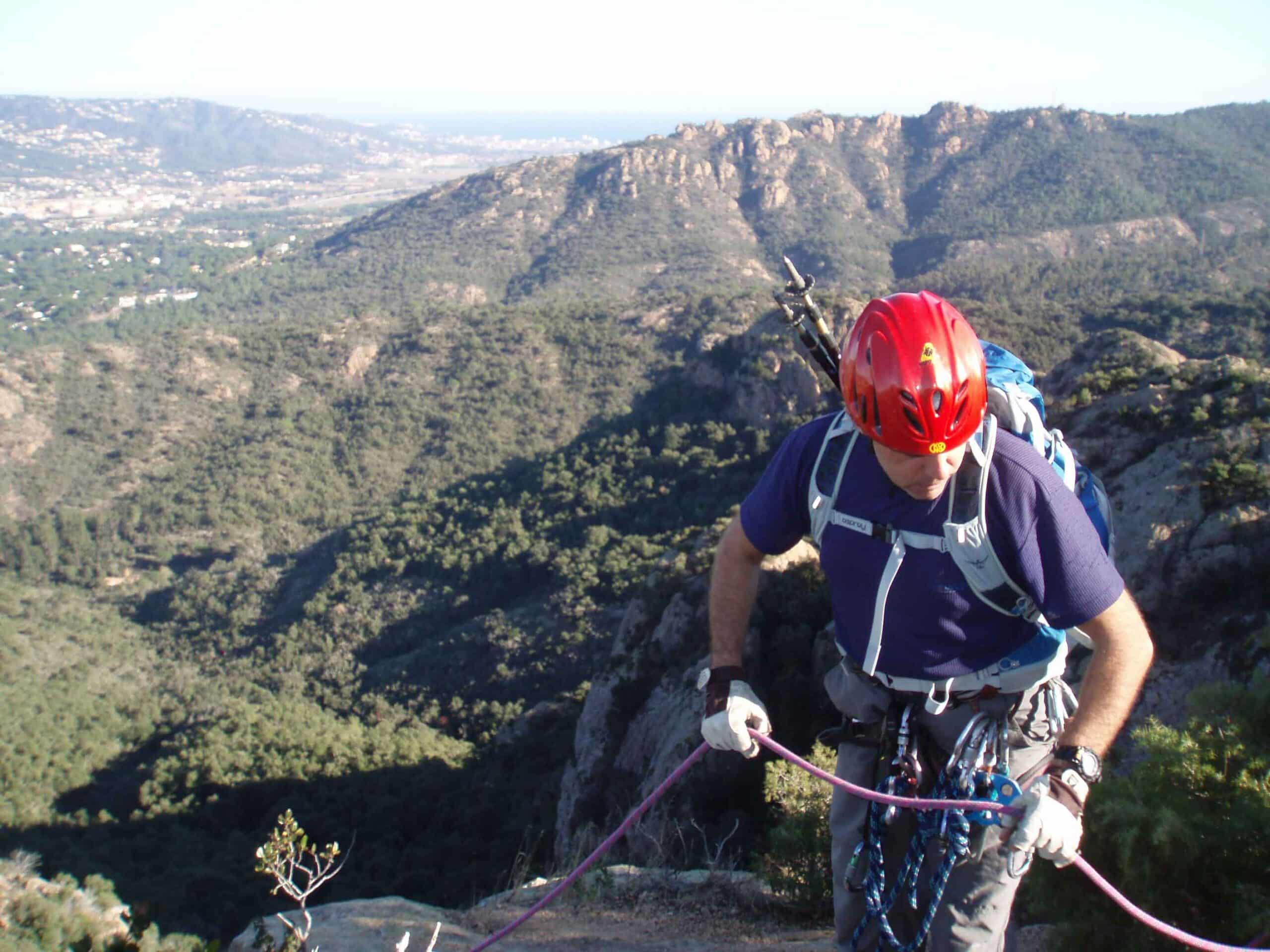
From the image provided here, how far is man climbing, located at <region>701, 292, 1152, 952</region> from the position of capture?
2.36 m

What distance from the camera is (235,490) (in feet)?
165

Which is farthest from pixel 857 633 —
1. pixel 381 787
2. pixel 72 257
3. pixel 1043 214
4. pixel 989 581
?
pixel 72 257

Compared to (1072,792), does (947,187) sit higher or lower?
higher

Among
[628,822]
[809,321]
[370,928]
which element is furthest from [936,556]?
[370,928]

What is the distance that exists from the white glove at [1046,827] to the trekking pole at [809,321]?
6.24 feet

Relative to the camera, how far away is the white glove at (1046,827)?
7.70 feet

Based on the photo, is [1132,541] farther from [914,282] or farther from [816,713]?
[914,282]

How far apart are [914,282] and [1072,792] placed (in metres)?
85.7

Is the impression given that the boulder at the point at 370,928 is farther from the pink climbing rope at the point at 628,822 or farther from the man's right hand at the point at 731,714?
the man's right hand at the point at 731,714

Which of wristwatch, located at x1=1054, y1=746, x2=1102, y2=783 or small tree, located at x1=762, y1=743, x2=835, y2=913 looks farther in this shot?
small tree, located at x1=762, y1=743, x2=835, y2=913

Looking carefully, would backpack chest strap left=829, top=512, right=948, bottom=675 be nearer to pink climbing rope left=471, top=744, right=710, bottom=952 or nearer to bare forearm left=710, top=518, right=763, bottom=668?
bare forearm left=710, top=518, right=763, bottom=668

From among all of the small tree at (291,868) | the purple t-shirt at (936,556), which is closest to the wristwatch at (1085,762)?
the purple t-shirt at (936,556)

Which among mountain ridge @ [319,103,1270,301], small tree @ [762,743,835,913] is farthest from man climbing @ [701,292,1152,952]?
mountain ridge @ [319,103,1270,301]

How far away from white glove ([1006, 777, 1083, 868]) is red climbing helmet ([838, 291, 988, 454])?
3.59ft
